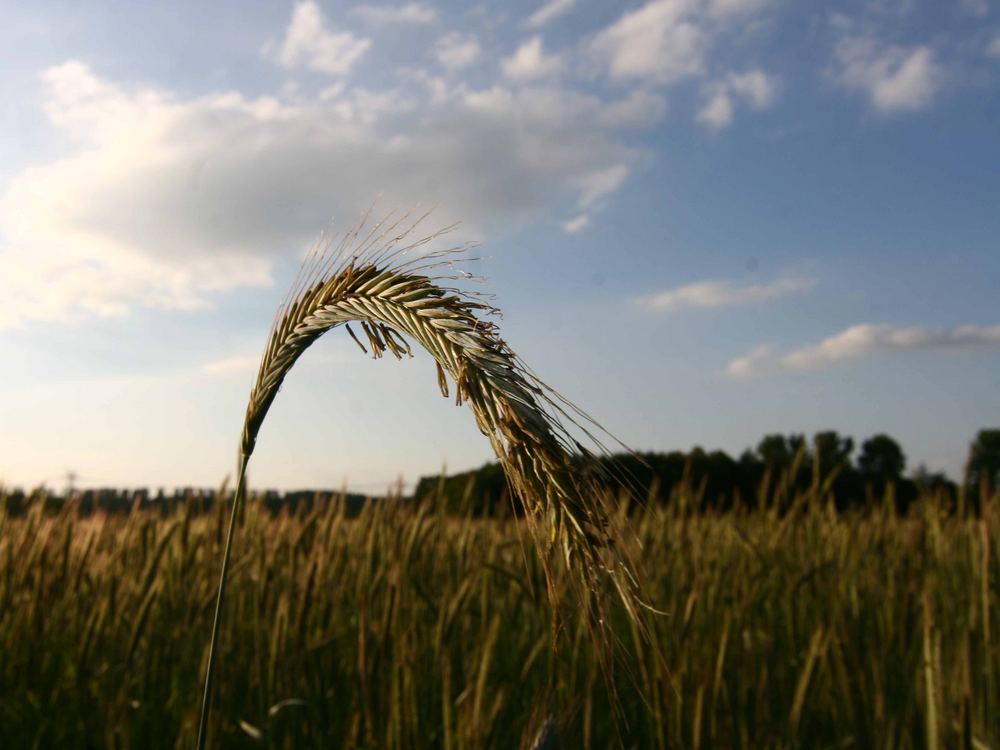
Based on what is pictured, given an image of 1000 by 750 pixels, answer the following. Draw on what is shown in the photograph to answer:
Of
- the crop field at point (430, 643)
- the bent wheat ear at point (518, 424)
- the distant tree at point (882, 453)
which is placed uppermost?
the distant tree at point (882, 453)

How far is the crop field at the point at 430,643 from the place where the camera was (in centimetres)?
275

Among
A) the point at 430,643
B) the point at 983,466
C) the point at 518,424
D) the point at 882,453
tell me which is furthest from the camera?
the point at 882,453

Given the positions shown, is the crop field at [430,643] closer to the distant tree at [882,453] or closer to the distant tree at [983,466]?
the distant tree at [983,466]

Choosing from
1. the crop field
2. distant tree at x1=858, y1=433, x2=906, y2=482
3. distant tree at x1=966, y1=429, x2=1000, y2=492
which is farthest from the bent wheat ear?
distant tree at x1=858, y1=433, x2=906, y2=482

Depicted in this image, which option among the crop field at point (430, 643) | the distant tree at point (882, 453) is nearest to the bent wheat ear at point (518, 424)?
the crop field at point (430, 643)

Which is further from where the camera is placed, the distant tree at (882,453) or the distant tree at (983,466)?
the distant tree at (882,453)

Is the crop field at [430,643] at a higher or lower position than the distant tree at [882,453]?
lower

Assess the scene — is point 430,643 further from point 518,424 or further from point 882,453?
point 882,453

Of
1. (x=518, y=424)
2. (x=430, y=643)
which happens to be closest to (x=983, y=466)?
(x=430, y=643)

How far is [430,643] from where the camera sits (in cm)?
365

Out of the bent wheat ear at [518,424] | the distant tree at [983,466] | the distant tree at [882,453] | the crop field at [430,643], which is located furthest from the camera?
the distant tree at [882,453]

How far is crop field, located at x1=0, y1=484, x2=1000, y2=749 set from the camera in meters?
2.75

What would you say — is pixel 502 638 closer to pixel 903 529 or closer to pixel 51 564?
pixel 51 564

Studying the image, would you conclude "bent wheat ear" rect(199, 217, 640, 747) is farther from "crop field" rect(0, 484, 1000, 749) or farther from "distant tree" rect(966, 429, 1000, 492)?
"distant tree" rect(966, 429, 1000, 492)
